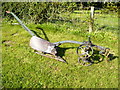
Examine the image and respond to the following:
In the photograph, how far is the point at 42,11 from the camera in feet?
27.7

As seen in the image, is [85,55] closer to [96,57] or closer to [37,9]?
[96,57]

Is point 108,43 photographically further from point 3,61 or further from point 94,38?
point 3,61

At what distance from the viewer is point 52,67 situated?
4.74 metres

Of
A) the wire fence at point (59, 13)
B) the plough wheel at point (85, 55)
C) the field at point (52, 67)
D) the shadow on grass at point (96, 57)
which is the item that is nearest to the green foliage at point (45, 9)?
the wire fence at point (59, 13)

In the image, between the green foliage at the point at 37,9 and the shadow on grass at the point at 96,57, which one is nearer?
the shadow on grass at the point at 96,57

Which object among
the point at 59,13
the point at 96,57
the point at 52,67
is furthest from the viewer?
the point at 59,13

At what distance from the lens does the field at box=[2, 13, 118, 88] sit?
407 centimetres

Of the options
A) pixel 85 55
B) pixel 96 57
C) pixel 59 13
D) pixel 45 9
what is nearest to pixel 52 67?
pixel 85 55

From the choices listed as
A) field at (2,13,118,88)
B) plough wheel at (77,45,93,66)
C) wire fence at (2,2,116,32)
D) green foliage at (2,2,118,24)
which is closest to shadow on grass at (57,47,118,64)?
field at (2,13,118,88)

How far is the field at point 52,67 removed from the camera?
4.07m

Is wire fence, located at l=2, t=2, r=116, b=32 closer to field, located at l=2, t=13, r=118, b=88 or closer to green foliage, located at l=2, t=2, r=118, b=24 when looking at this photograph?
green foliage, located at l=2, t=2, r=118, b=24

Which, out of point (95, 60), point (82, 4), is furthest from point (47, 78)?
point (82, 4)

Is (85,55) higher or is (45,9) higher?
(45,9)

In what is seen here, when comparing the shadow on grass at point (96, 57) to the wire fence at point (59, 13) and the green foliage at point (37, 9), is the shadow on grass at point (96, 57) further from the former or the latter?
the green foliage at point (37, 9)
